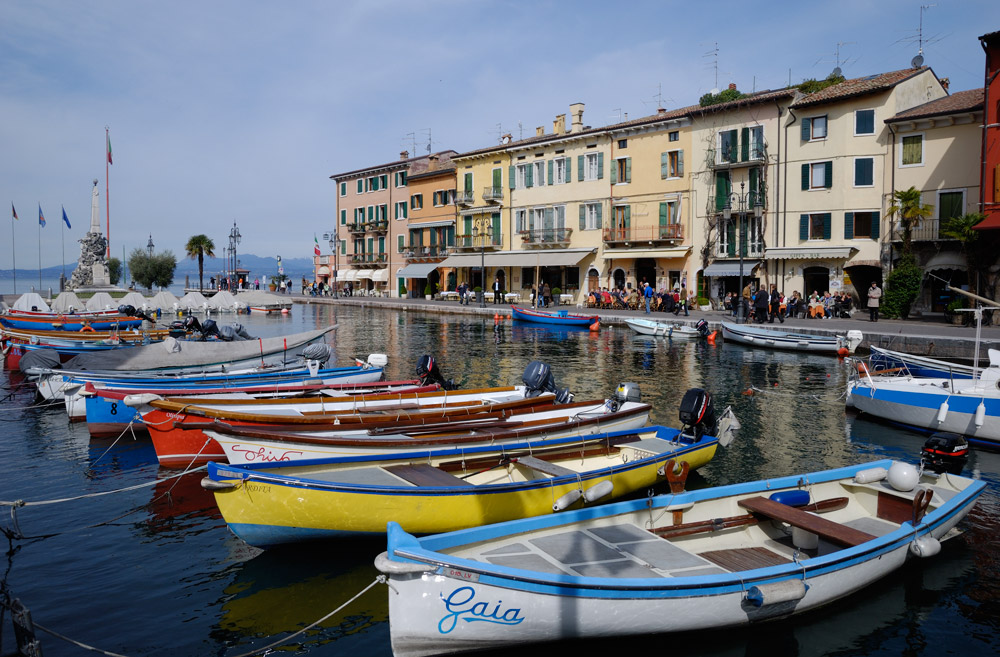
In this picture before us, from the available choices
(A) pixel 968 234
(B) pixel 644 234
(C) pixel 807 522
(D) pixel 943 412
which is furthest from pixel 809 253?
(C) pixel 807 522

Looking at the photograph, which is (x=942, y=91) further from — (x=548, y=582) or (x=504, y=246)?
(x=548, y=582)

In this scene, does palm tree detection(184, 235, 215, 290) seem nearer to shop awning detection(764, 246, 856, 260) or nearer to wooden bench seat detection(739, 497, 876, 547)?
shop awning detection(764, 246, 856, 260)

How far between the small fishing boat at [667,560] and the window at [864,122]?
30.3 metres

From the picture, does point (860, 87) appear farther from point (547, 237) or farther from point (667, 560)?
point (667, 560)

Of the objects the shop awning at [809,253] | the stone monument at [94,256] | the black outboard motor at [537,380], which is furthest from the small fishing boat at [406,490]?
the stone monument at [94,256]

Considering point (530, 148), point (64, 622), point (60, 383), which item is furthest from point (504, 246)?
point (64, 622)

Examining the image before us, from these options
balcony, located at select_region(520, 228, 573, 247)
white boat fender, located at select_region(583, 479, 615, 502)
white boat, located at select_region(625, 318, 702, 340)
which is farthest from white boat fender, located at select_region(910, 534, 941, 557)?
balcony, located at select_region(520, 228, 573, 247)

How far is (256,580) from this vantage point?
796cm

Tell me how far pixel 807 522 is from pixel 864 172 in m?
32.1

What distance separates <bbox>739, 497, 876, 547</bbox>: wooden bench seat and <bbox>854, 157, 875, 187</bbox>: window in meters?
31.6

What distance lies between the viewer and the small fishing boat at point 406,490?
25.1 ft

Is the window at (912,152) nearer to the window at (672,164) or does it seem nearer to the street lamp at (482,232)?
the window at (672,164)

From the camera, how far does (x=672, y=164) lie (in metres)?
42.3

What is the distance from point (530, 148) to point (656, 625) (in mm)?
47024
